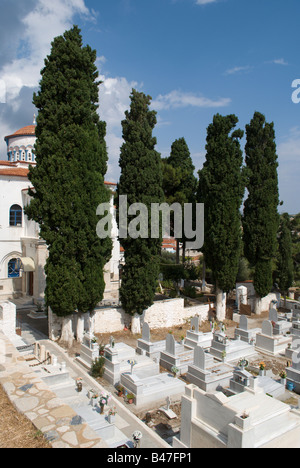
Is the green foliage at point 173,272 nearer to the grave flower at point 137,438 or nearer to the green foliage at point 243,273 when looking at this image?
the green foliage at point 243,273

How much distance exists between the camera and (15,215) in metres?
23.3

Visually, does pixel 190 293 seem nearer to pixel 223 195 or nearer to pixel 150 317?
pixel 150 317

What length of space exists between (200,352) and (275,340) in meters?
5.08

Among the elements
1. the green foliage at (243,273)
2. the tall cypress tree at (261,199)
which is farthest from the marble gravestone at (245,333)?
the green foliage at (243,273)

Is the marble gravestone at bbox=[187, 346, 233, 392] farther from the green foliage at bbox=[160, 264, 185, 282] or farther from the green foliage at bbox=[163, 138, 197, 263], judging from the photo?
the green foliage at bbox=[163, 138, 197, 263]

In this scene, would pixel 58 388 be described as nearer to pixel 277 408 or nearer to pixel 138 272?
pixel 277 408

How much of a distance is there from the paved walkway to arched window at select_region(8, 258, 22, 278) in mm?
15426

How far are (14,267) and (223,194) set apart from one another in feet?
51.2

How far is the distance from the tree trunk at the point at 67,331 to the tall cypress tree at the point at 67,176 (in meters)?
0.24

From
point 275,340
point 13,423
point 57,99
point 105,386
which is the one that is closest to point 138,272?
point 105,386

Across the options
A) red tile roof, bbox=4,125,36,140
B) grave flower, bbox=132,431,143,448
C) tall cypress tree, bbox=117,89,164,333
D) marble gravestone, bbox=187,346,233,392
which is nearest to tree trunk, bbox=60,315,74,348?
tall cypress tree, bbox=117,89,164,333

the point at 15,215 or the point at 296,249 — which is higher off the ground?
the point at 15,215

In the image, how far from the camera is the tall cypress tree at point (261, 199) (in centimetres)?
2014

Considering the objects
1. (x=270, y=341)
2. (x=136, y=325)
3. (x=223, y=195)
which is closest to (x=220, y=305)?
(x=270, y=341)
